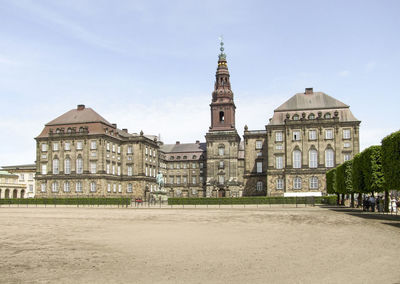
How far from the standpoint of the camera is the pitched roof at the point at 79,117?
3415 inches

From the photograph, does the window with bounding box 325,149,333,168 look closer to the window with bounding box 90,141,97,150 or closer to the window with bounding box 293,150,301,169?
the window with bounding box 293,150,301,169

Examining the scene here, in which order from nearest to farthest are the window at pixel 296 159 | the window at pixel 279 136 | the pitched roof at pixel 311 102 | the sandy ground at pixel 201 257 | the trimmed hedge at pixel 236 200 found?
1. the sandy ground at pixel 201 257
2. the trimmed hedge at pixel 236 200
3. the window at pixel 296 159
4. the pitched roof at pixel 311 102
5. the window at pixel 279 136

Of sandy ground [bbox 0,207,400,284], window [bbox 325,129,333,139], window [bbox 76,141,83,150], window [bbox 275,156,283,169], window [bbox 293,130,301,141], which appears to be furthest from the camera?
window [bbox 76,141,83,150]

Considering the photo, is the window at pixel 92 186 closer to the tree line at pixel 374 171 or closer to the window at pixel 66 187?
the window at pixel 66 187

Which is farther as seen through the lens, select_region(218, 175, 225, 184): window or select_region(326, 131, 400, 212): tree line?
select_region(218, 175, 225, 184): window

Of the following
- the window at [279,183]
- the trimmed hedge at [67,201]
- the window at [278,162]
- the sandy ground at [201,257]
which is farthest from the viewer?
the window at [278,162]

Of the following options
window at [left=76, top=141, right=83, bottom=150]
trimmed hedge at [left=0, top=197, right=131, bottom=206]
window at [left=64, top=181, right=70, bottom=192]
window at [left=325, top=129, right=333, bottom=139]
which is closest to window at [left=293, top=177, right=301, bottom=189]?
window at [left=325, top=129, right=333, bottom=139]

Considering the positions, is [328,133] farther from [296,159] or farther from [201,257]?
[201,257]

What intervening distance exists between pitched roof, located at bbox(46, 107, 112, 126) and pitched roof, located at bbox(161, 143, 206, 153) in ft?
125

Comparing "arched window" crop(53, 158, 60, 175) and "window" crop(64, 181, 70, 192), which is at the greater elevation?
"arched window" crop(53, 158, 60, 175)

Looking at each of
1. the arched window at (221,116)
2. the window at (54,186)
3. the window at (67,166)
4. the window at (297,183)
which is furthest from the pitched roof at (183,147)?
the window at (297,183)

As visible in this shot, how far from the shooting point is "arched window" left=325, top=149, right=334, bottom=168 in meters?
76.8

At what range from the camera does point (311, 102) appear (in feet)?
264

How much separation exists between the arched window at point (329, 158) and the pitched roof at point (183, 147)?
166 ft
